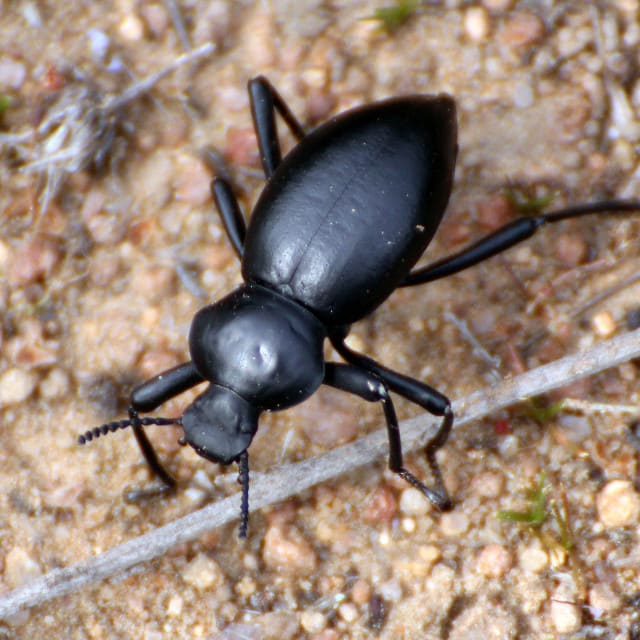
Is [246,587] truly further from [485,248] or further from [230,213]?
[485,248]

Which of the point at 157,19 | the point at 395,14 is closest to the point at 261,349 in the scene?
the point at 395,14

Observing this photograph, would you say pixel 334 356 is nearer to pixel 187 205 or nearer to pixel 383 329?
pixel 383 329

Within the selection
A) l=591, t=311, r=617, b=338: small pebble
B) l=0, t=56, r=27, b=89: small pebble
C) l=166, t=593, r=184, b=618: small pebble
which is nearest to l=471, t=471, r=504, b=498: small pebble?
l=591, t=311, r=617, b=338: small pebble

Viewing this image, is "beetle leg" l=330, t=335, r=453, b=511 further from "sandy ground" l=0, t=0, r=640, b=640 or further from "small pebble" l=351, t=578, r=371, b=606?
"small pebble" l=351, t=578, r=371, b=606

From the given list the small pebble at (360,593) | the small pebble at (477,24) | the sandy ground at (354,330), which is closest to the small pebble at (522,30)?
the sandy ground at (354,330)

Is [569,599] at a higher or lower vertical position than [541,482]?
lower

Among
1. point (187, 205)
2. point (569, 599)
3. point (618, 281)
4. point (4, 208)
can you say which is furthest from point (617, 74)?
point (4, 208)
